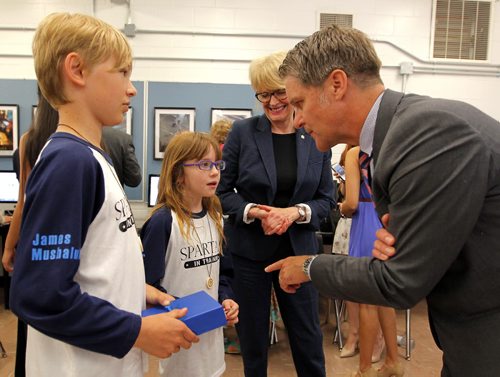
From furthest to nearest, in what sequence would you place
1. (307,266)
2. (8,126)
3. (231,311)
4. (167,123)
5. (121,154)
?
1. (167,123)
2. (8,126)
3. (121,154)
4. (231,311)
5. (307,266)

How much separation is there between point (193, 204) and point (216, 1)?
3627 millimetres

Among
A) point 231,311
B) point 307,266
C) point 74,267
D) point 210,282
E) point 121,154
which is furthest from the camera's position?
point 121,154

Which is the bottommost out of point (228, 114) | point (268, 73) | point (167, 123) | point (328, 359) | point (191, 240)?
point (328, 359)

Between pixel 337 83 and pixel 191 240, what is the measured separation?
2.93 feet

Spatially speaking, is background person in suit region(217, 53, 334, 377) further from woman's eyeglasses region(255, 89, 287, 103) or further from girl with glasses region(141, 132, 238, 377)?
girl with glasses region(141, 132, 238, 377)

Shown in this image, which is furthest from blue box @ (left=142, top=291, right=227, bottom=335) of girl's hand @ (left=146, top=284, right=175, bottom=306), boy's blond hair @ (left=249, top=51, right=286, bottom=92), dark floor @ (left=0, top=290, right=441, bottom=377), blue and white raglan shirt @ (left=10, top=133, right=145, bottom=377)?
dark floor @ (left=0, top=290, right=441, bottom=377)

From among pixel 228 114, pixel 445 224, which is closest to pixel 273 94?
pixel 445 224

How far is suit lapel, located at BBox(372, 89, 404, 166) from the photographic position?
104 centimetres

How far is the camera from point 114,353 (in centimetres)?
90

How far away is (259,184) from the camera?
6.32ft

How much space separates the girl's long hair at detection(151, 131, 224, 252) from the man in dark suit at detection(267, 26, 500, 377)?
2.53 feet

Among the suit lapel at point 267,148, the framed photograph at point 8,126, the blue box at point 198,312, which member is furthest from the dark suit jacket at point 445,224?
the framed photograph at point 8,126

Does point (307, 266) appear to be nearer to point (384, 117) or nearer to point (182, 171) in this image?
point (384, 117)

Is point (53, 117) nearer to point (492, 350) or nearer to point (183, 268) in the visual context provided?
A: point (183, 268)
